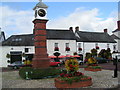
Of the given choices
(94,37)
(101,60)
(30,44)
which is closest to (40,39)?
(30,44)

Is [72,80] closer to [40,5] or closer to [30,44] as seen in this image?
[40,5]

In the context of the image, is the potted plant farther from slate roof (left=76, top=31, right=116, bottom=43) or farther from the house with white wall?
slate roof (left=76, top=31, right=116, bottom=43)

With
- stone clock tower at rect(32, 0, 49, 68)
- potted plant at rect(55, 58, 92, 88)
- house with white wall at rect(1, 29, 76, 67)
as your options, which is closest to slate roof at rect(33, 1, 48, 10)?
stone clock tower at rect(32, 0, 49, 68)

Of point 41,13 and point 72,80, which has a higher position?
point 41,13

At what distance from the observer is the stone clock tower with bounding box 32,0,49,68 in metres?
13.7

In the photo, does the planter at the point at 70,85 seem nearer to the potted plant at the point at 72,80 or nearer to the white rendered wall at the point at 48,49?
the potted plant at the point at 72,80

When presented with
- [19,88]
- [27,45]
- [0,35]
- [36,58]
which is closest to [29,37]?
[27,45]

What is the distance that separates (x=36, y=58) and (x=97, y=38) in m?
29.6

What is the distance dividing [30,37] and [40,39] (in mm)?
22005

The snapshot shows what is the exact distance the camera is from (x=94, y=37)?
132ft

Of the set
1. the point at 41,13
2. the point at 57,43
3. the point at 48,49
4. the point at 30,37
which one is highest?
the point at 41,13

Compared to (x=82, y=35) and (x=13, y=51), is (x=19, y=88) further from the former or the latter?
(x=82, y=35)

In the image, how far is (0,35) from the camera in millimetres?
41250

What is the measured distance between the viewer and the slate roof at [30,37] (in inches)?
1300
